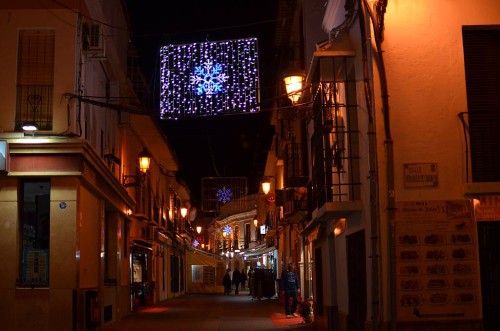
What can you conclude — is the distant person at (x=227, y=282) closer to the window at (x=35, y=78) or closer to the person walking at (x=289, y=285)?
the person walking at (x=289, y=285)

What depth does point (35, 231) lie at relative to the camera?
1625cm

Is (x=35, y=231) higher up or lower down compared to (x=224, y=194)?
lower down

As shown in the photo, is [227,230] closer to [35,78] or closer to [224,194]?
[224,194]

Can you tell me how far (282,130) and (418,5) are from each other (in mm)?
20606

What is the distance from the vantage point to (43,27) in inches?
648

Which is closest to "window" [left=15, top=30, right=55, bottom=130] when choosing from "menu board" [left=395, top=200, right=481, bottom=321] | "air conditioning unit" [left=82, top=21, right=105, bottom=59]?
"air conditioning unit" [left=82, top=21, right=105, bottom=59]

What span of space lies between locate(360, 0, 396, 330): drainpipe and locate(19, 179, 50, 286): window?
8449 mm

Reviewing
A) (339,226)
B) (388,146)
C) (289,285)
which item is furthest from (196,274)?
(388,146)

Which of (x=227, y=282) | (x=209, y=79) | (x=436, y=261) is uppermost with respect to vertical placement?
(x=209, y=79)

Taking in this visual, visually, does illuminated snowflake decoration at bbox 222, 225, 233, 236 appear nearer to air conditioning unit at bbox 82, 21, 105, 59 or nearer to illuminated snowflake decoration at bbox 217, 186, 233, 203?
illuminated snowflake decoration at bbox 217, 186, 233, 203

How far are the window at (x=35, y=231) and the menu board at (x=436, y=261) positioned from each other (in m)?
8.61

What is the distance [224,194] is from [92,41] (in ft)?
102

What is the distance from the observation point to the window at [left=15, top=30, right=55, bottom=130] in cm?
1612

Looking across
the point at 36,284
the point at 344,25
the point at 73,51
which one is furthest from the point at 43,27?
the point at 344,25
